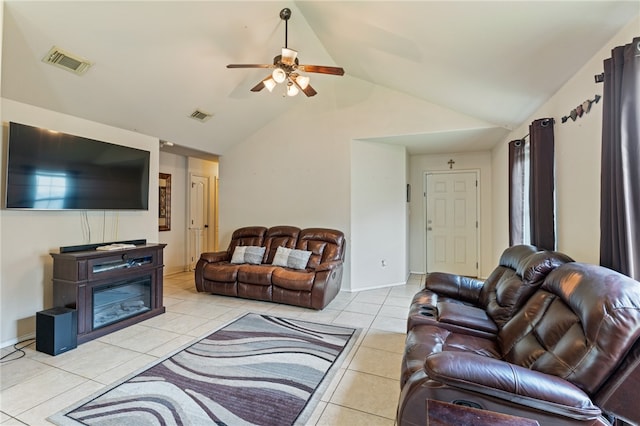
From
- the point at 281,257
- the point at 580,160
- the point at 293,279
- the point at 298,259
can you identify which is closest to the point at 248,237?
the point at 281,257

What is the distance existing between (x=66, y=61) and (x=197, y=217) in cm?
388

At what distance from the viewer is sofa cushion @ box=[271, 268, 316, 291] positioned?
12.4ft

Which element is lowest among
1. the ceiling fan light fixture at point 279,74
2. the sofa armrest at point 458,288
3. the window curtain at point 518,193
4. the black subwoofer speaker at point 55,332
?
the black subwoofer speaker at point 55,332

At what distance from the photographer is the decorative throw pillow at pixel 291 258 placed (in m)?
4.30

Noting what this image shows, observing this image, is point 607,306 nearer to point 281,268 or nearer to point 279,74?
point 279,74

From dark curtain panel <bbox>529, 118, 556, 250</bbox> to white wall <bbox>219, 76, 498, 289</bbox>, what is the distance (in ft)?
5.19

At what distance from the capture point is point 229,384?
2.17m

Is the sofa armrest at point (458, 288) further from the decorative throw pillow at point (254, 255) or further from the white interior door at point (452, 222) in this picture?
the white interior door at point (452, 222)

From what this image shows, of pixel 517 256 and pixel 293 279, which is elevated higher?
pixel 517 256

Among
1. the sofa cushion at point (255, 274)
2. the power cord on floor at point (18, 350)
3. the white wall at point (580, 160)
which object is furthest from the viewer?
the sofa cushion at point (255, 274)

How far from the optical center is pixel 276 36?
3494 mm

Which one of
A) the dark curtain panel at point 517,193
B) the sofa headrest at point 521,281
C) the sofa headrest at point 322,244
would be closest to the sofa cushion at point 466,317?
the sofa headrest at point 521,281

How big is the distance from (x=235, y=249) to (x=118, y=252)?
1.81m

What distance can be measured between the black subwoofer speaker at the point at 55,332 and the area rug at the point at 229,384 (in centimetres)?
95
